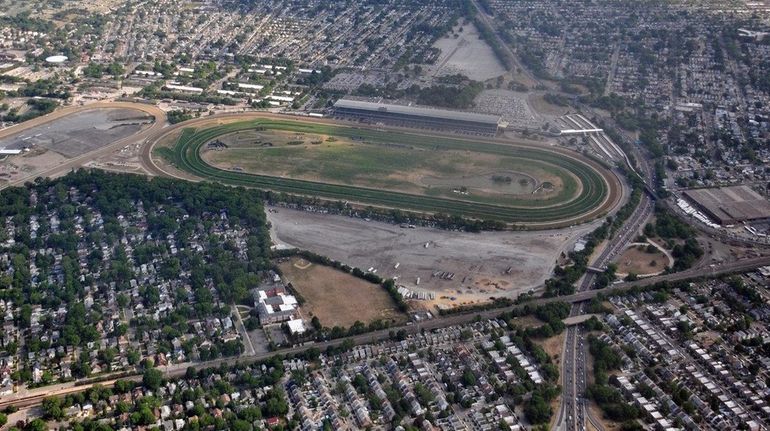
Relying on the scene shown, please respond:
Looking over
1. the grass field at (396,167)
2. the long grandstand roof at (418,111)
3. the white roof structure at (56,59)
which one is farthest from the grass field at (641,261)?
the white roof structure at (56,59)

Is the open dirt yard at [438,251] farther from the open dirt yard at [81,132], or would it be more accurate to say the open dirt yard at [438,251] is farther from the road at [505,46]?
the road at [505,46]

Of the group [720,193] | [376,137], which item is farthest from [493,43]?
[720,193]

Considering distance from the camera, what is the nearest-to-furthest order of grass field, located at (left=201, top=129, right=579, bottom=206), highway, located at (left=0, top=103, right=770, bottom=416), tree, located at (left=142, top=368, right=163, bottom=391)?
highway, located at (left=0, top=103, right=770, bottom=416)
tree, located at (left=142, top=368, right=163, bottom=391)
grass field, located at (left=201, top=129, right=579, bottom=206)

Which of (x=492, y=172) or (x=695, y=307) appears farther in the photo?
(x=492, y=172)

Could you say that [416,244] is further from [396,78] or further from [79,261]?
[396,78]

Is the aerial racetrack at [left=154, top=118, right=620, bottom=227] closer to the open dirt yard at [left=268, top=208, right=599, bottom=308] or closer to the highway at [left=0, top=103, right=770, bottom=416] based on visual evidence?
the open dirt yard at [left=268, top=208, right=599, bottom=308]

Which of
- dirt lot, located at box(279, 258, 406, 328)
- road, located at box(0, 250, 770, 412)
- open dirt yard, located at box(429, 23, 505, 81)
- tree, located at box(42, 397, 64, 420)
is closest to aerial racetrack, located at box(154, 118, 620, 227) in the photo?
road, located at box(0, 250, 770, 412)
